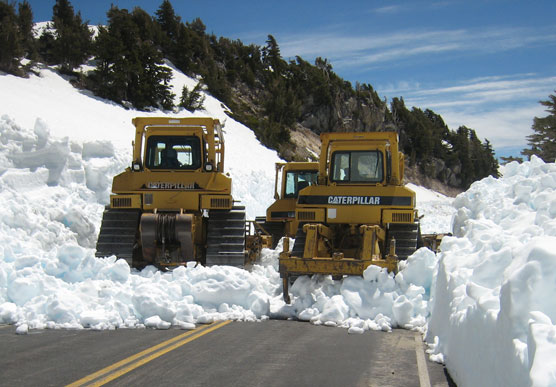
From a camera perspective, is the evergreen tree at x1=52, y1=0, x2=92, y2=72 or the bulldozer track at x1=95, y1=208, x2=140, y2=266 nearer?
the bulldozer track at x1=95, y1=208, x2=140, y2=266

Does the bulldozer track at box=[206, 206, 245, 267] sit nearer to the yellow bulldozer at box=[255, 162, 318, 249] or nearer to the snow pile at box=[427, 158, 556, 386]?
the yellow bulldozer at box=[255, 162, 318, 249]

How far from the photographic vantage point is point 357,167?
12711mm

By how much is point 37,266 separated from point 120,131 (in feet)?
57.3

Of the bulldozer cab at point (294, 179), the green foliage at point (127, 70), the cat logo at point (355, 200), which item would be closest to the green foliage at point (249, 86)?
the green foliage at point (127, 70)

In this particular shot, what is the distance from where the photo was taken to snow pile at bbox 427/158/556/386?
388cm

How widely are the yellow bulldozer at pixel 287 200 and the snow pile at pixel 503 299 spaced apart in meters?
8.17

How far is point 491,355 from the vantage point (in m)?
4.56

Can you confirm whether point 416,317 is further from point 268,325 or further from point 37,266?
point 37,266

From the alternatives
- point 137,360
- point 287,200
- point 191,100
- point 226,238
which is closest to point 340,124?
point 191,100

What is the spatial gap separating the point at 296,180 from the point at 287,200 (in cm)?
67

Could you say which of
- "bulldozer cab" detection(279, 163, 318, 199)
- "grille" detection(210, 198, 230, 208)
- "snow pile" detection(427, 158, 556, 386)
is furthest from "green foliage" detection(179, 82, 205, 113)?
"snow pile" detection(427, 158, 556, 386)

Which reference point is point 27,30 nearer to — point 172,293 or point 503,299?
point 172,293

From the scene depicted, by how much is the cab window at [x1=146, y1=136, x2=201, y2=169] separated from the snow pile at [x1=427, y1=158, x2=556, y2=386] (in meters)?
6.10

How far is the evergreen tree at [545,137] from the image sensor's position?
30516mm
